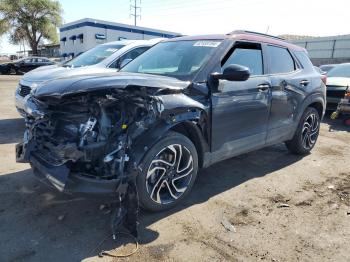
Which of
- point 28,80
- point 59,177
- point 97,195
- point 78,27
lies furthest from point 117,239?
point 78,27

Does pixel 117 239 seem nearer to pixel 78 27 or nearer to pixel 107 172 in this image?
pixel 107 172

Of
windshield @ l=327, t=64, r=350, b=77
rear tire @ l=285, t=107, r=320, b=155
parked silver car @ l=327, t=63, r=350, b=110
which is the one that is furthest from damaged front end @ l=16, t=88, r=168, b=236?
windshield @ l=327, t=64, r=350, b=77

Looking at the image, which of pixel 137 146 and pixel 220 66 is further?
pixel 220 66

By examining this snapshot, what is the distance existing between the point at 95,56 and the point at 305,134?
5.07m

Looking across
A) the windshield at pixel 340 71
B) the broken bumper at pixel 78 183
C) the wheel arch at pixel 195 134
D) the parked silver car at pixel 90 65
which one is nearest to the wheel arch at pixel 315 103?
the wheel arch at pixel 195 134

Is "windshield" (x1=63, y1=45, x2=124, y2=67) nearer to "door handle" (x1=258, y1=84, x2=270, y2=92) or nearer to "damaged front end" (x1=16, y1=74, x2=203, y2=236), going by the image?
"door handle" (x1=258, y1=84, x2=270, y2=92)

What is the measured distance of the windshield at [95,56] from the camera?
26.3 feet

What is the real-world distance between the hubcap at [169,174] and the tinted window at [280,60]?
2.04 metres

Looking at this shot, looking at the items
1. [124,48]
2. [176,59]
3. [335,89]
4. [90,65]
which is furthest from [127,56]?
[335,89]

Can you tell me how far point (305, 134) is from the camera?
5871mm

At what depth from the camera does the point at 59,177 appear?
10.3 ft

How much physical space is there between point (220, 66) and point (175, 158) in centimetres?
125

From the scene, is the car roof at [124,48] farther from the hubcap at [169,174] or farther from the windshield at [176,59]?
the hubcap at [169,174]

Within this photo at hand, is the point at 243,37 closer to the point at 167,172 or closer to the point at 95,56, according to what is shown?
the point at 167,172
